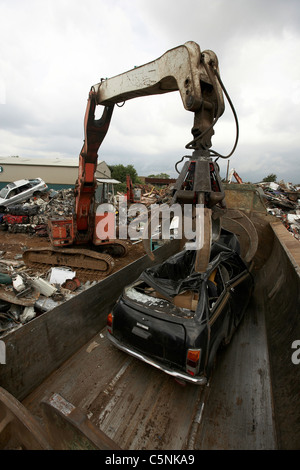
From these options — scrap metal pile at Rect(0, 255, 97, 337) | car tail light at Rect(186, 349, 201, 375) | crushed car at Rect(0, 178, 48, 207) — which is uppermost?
crushed car at Rect(0, 178, 48, 207)

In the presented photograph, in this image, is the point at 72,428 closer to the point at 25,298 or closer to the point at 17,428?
the point at 17,428

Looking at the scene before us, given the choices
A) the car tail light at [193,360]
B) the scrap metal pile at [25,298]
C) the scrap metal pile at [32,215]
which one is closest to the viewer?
the car tail light at [193,360]

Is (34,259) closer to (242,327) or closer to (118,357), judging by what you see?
(118,357)

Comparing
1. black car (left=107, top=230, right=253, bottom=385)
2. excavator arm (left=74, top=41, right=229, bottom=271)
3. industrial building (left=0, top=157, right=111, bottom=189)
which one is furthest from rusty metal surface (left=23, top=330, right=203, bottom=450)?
industrial building (left=0, top=157, right=111, bottom=189)

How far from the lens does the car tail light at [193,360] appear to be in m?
Result: 2.82

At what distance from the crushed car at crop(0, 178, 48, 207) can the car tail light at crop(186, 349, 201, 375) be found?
47.8ft

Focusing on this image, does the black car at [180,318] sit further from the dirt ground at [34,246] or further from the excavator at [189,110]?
the dirt ground at [34,246]

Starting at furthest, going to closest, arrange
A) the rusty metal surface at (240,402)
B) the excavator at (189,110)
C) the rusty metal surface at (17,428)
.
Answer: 1. the excavator at (189,110)
2. the rusty metal surface at (240,402)
3. the rusty metal surface at (17,428)

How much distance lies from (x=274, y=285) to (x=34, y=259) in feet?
24.4

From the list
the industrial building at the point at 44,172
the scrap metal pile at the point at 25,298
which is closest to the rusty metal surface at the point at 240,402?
the scrap metal pile at the point at 25,298

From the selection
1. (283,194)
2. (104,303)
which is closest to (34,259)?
(104,303)

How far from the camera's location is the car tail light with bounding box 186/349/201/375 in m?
2.82

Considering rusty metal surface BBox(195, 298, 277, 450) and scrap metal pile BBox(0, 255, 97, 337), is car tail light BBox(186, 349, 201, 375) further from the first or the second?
scrap metal pile BBox(0, 255, 97, 337)

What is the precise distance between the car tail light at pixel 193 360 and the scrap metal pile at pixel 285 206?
792 centimetres
